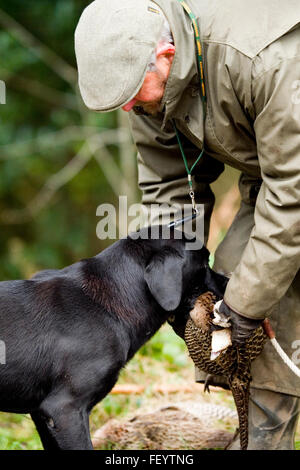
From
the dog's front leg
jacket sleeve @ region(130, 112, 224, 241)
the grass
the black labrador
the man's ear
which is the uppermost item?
the man's ear

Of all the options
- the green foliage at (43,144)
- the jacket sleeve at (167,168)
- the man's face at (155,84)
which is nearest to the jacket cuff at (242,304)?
the jacket sleeve at (167,168)

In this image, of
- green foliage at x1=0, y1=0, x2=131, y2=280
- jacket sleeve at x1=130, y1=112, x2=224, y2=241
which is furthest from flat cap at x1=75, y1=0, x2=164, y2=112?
green foliage at x1=0, y1=0, x2=131, y2=280

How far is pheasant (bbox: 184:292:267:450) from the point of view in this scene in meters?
3.44

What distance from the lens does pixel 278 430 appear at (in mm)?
3820

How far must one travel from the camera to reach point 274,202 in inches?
120

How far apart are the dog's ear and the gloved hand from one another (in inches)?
9.8

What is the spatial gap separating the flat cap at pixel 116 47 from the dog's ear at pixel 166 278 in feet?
2.70

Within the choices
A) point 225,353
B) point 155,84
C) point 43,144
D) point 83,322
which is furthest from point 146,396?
point 43,144

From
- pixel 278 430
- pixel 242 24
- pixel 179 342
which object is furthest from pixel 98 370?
pixel 179 342

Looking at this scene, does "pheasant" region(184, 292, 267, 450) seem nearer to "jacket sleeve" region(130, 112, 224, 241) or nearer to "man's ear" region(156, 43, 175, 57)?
"jacket sleeve" region(130, 112, 224, 241)

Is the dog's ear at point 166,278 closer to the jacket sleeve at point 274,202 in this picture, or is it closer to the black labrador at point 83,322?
the black labrador at point 83,322

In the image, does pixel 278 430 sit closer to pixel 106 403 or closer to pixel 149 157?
pixel 106 403

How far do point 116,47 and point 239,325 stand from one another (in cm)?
145
